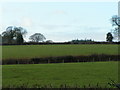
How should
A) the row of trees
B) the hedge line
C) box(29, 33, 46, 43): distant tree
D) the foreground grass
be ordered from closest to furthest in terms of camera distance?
the foreground grass < the hedge line < the row of trees < box(29, 33, 46, 43): distant tree

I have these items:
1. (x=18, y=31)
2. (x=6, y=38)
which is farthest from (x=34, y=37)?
(x=6, y=38)

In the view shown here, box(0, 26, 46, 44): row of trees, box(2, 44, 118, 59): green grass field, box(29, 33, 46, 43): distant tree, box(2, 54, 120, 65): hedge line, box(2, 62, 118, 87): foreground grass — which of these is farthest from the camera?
box(29, 33, 46, 43): distant tree

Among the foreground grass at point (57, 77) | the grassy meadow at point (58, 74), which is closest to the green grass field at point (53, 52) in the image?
the grassy meadow at point (58, 74)

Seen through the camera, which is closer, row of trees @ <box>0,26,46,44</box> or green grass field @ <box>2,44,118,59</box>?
green grass field @ <box>2,44,118,59</box>

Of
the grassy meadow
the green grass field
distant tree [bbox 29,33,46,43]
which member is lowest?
the grassy meadow

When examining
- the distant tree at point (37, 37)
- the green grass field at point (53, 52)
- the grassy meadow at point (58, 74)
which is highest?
the distant tree at point (37, 37)

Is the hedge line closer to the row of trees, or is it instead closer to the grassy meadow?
the grassy meadow

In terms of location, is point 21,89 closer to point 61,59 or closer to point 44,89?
point 44,89

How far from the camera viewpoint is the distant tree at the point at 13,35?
82.9 m

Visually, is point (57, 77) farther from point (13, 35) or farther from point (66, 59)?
point (13, 35)

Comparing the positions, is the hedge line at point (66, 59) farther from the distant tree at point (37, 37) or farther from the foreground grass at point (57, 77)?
the distant tree at point (37, 37)

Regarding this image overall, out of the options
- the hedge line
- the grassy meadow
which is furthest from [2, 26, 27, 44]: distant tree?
the grassy meadow

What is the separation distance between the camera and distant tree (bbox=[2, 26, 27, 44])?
82.9 m

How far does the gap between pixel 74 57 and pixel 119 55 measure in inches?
319
